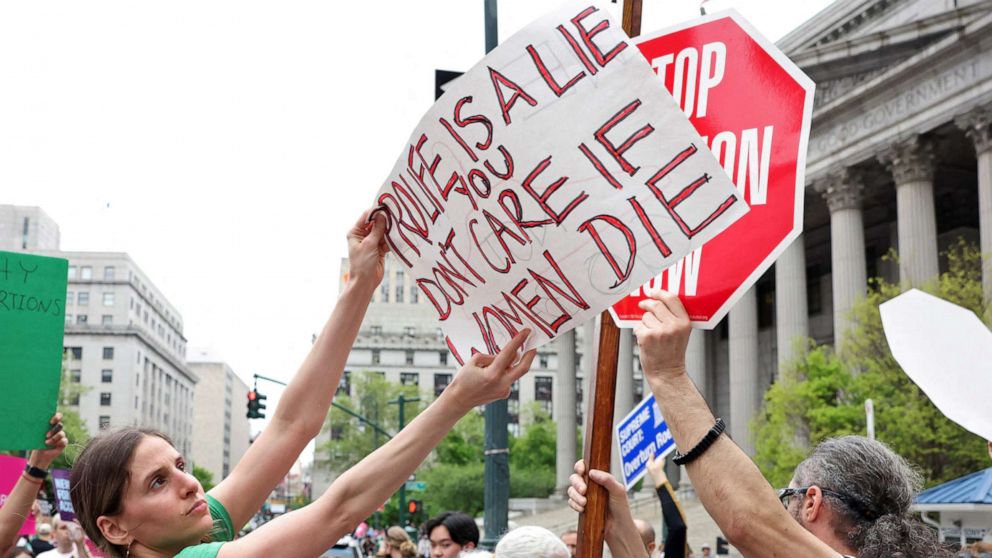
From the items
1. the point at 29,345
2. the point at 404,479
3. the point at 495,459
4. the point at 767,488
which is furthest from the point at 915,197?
the point at 404,479

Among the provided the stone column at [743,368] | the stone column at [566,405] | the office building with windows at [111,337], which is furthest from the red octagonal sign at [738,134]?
the office building with windows at [111,337]

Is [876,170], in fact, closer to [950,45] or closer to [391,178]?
[950,45]

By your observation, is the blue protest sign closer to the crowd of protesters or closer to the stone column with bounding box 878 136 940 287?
the crowd of protesters

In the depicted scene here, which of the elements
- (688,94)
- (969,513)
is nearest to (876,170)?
(969,513)

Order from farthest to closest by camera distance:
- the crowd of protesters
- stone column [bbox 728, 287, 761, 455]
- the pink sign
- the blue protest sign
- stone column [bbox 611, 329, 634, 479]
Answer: stone column [bbox 611, 329, 634, 479] < stone column [bbox 728, 287, 761, 455] < the blue protest sign < the pink sign < the crowd of protesters

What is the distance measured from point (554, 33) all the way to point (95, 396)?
13427cm

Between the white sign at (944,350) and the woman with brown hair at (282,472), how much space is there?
1627 mm

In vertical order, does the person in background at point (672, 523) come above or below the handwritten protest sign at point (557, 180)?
below

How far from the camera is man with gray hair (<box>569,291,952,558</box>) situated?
255 centimetres

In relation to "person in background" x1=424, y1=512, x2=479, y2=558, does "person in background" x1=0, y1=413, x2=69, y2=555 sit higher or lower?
higher

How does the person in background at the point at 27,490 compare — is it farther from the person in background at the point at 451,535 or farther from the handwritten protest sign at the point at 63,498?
the handwritten protest sign at the point at 63,498

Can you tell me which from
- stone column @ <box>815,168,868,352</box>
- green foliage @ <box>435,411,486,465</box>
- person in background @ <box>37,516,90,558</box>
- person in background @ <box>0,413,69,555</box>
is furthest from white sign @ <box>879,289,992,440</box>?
green foliage @ <box>435,411,486,465</box>

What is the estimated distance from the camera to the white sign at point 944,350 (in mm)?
3809

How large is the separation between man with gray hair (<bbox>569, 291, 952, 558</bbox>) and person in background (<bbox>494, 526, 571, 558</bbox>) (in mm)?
1471
